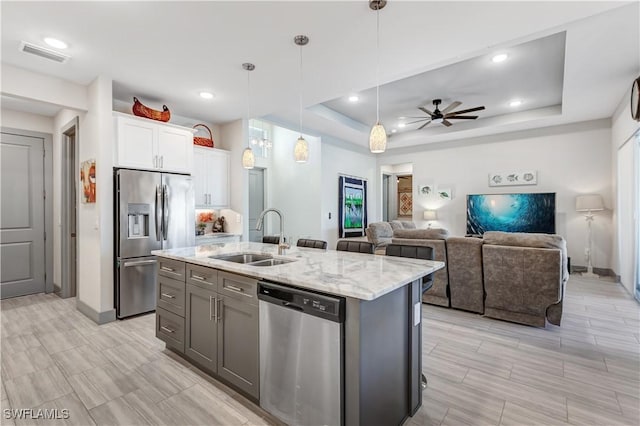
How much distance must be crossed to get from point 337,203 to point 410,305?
17.7 feet

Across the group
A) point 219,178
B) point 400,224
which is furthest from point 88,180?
point 400,224

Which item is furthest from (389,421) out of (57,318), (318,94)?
(57,318)

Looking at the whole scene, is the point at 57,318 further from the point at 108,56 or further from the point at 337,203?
the point at 337,203

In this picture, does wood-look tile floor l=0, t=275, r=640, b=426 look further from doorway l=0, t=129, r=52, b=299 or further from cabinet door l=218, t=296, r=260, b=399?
doorway l=0, t=129, r=52, b=299

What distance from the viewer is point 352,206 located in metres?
7.67

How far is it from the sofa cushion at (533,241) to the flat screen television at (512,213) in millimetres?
3423

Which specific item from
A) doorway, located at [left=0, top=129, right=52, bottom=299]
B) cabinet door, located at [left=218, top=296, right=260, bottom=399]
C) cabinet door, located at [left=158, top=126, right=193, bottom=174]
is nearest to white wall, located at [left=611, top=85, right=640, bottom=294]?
cabinet door, located at [left=218, top=296, right=260, bottom=399]

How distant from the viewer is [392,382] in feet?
5.60

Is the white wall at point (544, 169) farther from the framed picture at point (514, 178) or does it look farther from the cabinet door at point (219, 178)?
the cabinet door at point (219, 178)

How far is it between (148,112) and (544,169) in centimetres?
734

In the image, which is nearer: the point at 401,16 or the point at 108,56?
the point at 401,16

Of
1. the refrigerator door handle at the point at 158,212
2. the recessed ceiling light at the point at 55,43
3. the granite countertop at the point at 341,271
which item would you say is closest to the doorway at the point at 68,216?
the refrigerator door handle at the point at 158,212

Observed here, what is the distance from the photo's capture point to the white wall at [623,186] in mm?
4367

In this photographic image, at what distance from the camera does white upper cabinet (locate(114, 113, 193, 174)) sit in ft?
12.0
